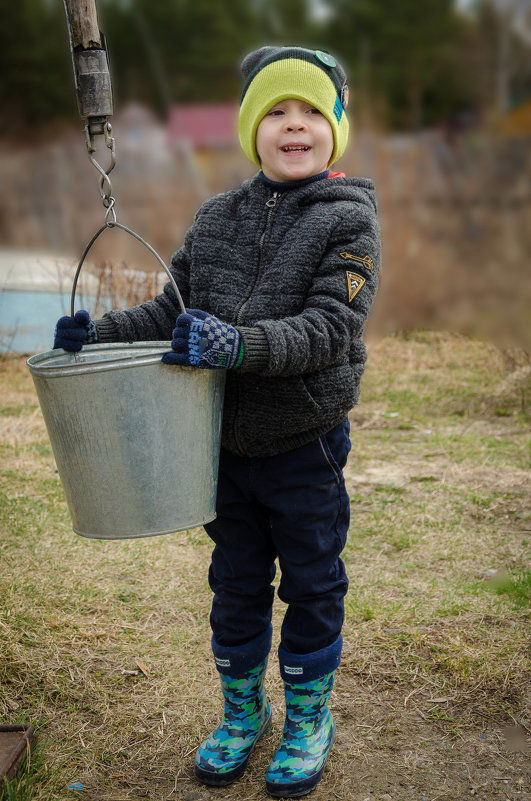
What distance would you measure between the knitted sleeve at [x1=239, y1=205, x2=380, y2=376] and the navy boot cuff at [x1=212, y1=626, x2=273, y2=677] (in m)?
0.73

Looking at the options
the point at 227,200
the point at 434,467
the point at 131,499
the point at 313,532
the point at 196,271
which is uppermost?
the point at 227,200

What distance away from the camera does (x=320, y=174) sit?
6.27ft

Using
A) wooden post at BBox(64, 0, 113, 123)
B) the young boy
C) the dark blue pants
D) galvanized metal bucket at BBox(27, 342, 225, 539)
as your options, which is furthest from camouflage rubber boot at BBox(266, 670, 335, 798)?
wooden post at BBox(64, 0, 113, 123)

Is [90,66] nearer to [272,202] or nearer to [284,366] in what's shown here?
[272,202]

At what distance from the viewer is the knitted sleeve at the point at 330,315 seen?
166cm

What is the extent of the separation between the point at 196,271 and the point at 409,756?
132 centimetres

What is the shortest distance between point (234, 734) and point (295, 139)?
1.43 m

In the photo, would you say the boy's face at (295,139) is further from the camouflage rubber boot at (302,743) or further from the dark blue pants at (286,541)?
the camouflage rubber boot at (302,743)

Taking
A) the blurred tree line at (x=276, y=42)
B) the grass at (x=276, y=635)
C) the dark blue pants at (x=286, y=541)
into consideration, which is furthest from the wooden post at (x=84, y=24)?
the blurred tree line at (x=276, y=42)

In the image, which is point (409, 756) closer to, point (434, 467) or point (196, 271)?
point (196, 271)

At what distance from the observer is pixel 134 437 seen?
1705mm

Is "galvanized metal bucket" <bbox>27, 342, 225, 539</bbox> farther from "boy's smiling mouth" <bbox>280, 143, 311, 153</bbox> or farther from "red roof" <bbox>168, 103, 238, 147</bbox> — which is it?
"red roof" <bbox>168, 103, 238, 147</bbox>

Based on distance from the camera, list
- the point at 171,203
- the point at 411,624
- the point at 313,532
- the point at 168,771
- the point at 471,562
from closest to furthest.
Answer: the point at 313,532 → the point at 168,771 → the point at 411,624 → the point at 471,562 → the point at 171,203

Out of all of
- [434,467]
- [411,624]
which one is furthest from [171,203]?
[411,624]
